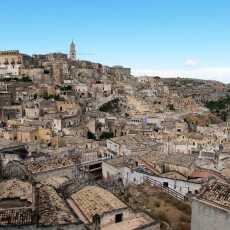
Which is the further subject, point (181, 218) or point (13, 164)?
point (13, 164)

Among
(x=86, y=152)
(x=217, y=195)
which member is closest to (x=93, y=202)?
(x=217, y=195)

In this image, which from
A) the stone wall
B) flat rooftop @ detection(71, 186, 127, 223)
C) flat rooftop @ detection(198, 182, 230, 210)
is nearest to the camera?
the stone wall

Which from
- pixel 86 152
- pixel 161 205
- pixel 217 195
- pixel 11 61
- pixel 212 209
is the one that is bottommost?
pixel 161 205

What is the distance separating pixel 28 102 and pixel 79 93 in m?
15.0

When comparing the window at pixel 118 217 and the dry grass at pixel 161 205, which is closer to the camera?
the window at pixel 118 217

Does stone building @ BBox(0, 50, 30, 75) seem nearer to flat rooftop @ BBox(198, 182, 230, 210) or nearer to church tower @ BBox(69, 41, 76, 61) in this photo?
church tower @ BBox(69, 41, 76, 61)

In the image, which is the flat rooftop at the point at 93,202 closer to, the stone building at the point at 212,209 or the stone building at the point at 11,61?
the stone building at the point at 212,209

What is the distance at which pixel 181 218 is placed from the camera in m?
17.5

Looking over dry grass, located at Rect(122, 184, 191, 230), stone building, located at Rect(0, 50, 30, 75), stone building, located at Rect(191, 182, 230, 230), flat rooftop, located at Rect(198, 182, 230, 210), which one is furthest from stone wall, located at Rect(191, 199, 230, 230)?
stone building, located at Rect(0, 50, 30, 75)

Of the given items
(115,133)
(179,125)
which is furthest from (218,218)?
(179,125)

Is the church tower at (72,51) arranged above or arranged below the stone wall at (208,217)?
above

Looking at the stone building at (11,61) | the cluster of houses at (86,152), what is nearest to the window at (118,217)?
the cluster of houses at (86,152)

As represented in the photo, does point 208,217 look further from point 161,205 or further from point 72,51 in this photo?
point 72,51

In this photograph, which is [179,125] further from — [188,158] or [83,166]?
[83,166]
